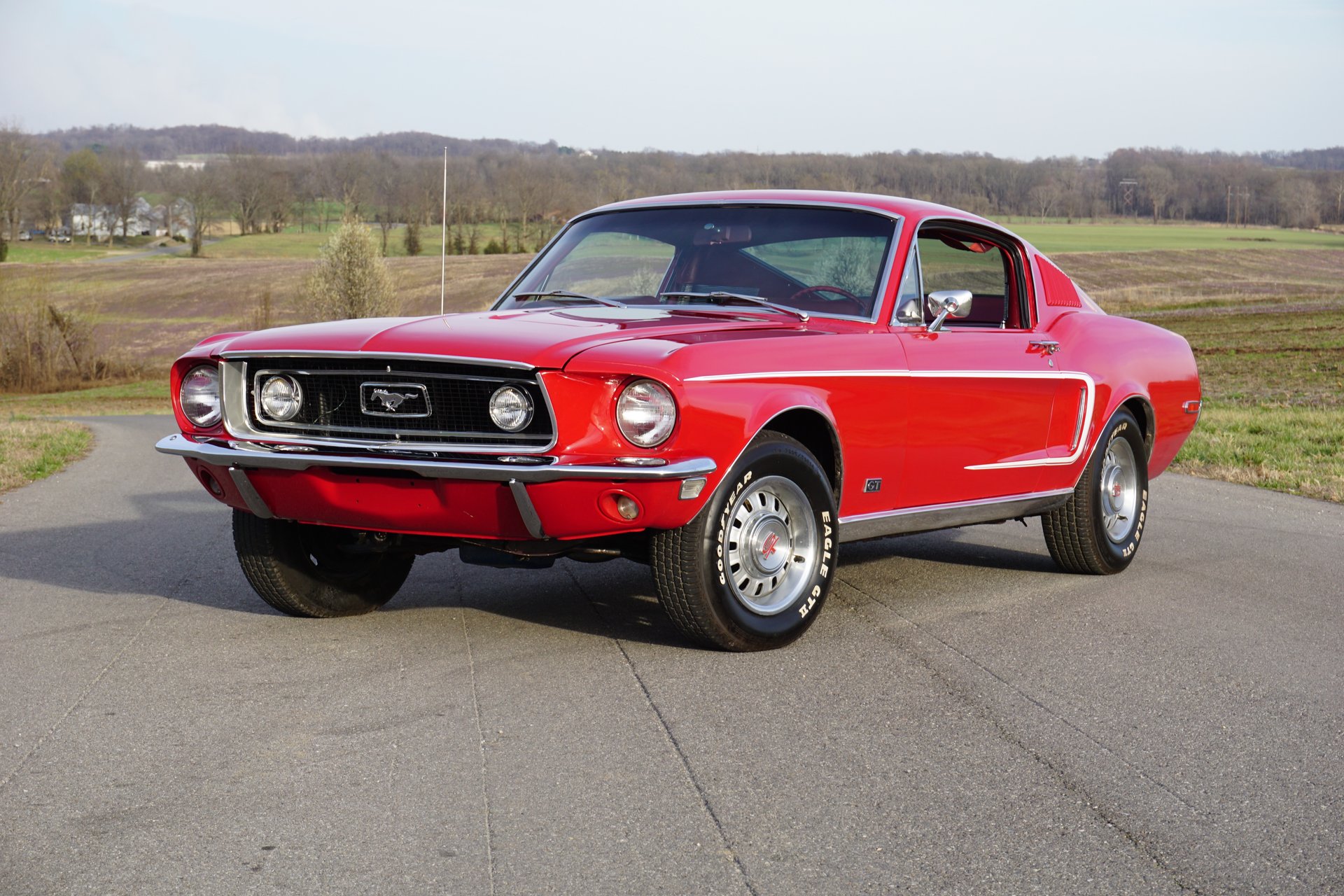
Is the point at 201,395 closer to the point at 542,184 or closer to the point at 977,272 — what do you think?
the point at 977,272

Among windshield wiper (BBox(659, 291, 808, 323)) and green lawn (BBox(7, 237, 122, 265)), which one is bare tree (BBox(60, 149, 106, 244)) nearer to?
green lawn (BBox(7, 237, 122, 265))

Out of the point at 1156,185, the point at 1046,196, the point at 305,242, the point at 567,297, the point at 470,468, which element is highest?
the point at 1156,185

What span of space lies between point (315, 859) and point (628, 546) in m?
2.04

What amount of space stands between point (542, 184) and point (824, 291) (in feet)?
301

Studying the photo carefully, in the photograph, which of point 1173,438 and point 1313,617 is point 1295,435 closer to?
point 1173,438

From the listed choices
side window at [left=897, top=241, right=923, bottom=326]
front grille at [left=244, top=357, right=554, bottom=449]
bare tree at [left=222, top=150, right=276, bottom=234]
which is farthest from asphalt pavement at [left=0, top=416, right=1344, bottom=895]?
bare tree at [left=222, top=150, right=276, bottom=234]

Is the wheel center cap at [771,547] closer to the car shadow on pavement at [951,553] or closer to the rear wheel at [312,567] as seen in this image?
the rear wheel at [312,567]

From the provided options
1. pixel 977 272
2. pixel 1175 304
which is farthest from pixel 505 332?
pixel 1175 304

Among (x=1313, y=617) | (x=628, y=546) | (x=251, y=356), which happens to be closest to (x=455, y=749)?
(x=628, y=546)

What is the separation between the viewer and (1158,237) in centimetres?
11069

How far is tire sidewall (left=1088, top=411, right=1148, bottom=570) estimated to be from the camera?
691 cm

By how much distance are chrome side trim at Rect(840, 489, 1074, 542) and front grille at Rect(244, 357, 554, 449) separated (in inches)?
59.1

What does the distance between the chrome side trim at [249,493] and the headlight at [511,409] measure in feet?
3.38

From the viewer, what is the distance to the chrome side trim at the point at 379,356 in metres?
4.57
